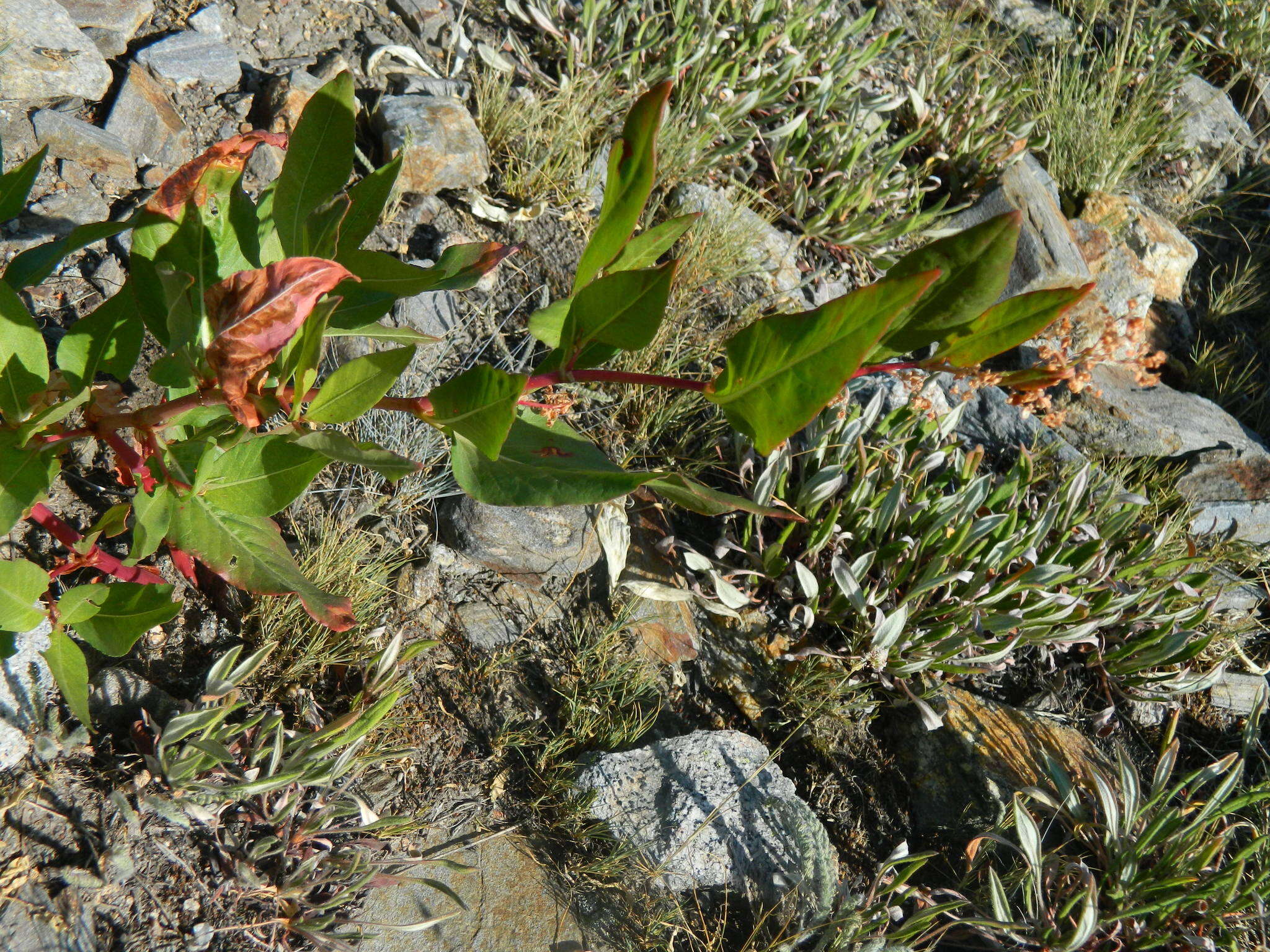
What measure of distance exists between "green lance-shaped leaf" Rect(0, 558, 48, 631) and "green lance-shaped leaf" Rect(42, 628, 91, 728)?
0.08 meters

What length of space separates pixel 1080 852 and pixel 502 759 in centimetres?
174

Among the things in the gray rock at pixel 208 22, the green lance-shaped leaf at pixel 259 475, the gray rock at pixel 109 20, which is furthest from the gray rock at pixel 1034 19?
the green lance-shaped leaf at pixel 259 475

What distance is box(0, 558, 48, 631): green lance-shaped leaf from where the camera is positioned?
1382 mm

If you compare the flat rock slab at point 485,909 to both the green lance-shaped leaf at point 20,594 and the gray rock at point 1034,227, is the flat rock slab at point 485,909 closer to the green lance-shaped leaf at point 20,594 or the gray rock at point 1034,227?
the green lance-shaped leaf at point 20,594

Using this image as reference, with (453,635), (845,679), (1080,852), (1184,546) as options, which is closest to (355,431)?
(453,635)

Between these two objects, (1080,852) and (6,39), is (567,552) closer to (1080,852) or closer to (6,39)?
(1080,852)

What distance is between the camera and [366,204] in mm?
1518

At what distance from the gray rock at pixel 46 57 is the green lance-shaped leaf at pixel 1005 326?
96.7 inches

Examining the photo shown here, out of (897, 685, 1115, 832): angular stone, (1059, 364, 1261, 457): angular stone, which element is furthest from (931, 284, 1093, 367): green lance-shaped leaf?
(1059, 364, 1261, 457): angular stone

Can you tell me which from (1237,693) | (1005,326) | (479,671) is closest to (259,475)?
(479,671)

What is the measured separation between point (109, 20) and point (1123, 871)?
3.72 m

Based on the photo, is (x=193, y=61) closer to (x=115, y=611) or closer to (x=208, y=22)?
(x=208, y=22)

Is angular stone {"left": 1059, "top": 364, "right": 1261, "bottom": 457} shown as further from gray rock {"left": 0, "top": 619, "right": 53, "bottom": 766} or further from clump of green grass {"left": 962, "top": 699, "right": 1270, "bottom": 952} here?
gray rock {"left": 0, "top": 619, "right": 53, "bottom": 766}

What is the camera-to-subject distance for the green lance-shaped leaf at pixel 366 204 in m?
1.50
